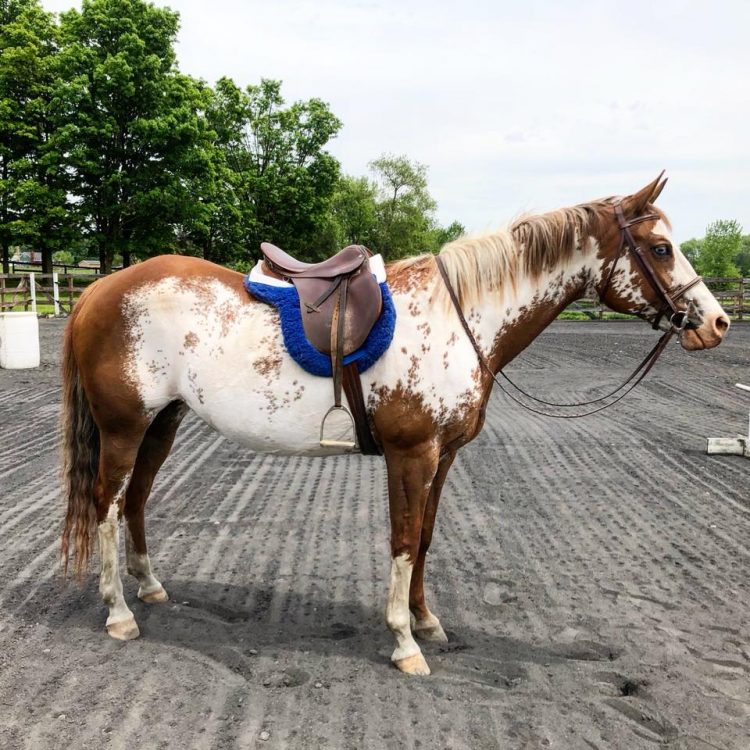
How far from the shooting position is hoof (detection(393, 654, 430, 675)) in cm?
282

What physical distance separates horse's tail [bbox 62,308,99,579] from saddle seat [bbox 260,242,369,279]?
1.14 metres

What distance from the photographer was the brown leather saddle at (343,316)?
2801 millimetres

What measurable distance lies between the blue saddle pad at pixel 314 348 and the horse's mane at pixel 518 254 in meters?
0.29

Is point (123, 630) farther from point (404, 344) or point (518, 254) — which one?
point (518, 254)

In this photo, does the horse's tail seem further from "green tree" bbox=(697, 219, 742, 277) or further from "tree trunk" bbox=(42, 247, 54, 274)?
"green tree" bbox=(697, 219, 742, 277)

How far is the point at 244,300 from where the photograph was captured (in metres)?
3.02

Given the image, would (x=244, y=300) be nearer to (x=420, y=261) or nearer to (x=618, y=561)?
(x=420, y=261)

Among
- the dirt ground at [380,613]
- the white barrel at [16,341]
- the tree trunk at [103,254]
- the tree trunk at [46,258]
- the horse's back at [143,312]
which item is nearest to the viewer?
the dirt ground at [380,613]

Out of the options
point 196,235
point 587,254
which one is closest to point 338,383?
point 587,254

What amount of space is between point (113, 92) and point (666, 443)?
24369 millimetres

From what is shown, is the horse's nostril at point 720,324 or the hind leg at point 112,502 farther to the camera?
the hind leg at point 112,502

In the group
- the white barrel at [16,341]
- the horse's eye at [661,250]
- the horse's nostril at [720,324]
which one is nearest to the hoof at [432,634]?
the horse's nostril at [720,324]

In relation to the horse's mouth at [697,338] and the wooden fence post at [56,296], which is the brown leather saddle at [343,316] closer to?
the horse's mouth at [697,338]

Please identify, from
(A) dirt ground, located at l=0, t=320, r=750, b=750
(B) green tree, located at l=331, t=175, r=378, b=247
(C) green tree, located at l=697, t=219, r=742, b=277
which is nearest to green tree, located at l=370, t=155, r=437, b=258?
(B) green tree, located at l=331, t=175, r=378, b=247
